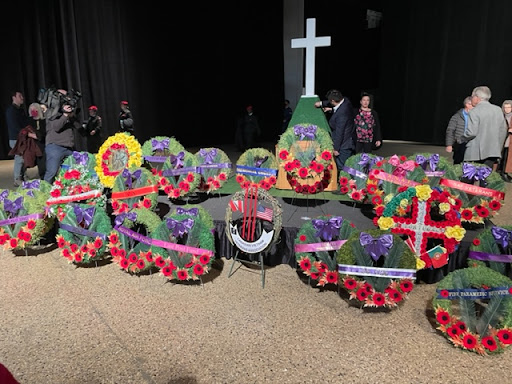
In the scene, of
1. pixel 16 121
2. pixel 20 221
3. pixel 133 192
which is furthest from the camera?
pixel 16 121

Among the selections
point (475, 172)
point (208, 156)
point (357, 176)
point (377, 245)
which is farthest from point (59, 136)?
point (475, 172)

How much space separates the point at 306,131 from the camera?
14.2 feet

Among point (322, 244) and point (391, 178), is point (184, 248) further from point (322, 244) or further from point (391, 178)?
point (391, 178)

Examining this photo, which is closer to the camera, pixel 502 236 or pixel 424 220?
pixel 502 236

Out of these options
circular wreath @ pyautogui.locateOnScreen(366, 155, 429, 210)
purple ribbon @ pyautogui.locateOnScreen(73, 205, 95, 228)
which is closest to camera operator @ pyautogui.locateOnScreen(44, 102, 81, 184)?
purple ribbon @ pyautogui.locateOnScreen(73, 205, 95, 228)

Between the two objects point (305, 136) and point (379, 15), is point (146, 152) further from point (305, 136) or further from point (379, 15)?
point (379, 15)

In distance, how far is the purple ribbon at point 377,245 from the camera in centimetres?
257

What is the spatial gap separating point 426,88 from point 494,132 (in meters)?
7.00

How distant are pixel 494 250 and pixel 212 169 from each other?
305cm

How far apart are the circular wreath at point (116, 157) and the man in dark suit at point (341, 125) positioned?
2.33m

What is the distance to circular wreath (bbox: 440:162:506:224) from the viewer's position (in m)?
3.45

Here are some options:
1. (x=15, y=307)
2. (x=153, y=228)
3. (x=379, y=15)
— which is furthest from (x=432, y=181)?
(x=379, y=15)

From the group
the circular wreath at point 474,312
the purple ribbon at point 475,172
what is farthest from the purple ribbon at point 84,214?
the purple ribbon at point 475,172

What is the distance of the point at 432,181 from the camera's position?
147 inches
